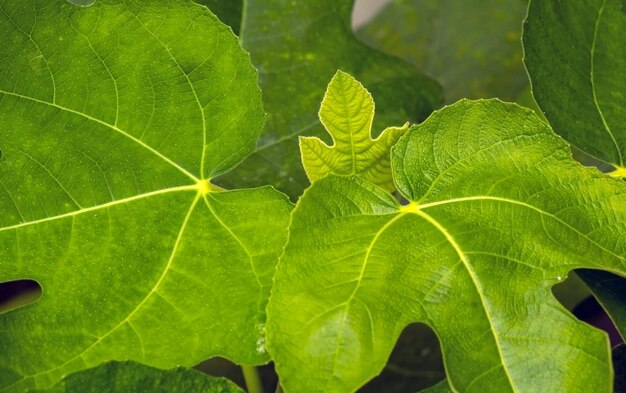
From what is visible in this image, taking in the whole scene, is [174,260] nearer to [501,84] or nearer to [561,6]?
[561,6]

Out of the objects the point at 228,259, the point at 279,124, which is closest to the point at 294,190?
the point at 279,124

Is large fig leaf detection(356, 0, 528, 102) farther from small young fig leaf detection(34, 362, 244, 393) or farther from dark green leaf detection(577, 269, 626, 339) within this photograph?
small young fig leaf detection(34, 362, 244, 393)

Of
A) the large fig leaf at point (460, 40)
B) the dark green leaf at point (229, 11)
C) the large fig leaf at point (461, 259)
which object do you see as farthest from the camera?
the large fig leaf at point (460, 40)

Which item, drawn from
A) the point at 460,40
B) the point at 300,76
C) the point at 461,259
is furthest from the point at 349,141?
the point at 460,40

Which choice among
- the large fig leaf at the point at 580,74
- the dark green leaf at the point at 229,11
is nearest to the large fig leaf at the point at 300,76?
the dark green leaf at the point at 229,11

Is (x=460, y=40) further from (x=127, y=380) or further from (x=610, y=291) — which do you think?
(x=127, y=380)

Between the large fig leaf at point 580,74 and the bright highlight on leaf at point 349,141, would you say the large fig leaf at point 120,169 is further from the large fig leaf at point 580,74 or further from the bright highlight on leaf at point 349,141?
the large fig leaf at point 580,74

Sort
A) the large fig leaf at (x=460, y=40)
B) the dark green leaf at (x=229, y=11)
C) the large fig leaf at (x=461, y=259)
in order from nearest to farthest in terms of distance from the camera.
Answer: the large fig leaf at (x=461, y=259) → the dark green leaf at (x=229, y=11) → the large fig leaf at (x=460, y=40)
